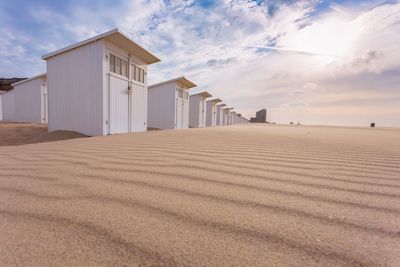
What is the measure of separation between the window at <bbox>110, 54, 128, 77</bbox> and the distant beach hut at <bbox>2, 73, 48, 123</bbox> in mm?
7903

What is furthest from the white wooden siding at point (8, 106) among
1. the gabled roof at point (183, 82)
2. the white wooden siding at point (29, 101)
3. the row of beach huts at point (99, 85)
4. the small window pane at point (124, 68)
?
the small window pane at point (124, 68)

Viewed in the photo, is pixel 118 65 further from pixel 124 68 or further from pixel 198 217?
pixel 198 217

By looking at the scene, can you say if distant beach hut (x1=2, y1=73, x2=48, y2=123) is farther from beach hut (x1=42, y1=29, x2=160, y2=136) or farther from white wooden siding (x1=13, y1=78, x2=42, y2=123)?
beach hut (x1=42, y1=29, x2=160, y2=136)

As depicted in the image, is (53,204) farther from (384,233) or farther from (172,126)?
(172,126)

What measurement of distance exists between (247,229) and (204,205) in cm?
28

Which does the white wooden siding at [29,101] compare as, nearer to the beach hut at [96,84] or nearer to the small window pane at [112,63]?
the beach hut at [96,84]

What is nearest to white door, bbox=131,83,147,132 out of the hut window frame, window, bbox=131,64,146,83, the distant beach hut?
window, bbox=131,64,146,83

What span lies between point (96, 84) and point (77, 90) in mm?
918

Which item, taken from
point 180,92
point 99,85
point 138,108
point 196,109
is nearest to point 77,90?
point 99,85

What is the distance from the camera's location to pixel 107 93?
6395 mm

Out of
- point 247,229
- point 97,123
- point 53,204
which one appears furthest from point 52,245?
point 97,123

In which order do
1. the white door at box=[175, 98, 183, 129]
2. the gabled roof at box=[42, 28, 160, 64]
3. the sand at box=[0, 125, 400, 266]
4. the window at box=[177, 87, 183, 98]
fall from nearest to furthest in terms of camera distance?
the sand at box=[0, 125, 400, 266] → the gabled roof at box=[42, 28, 160, 64] → the white door at box=[175, 98, 183, 129] → the window at box=[177, 87, 183, 98]

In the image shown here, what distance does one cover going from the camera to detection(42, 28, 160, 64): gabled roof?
5988 millimetres

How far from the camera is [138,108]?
811 centimetres
